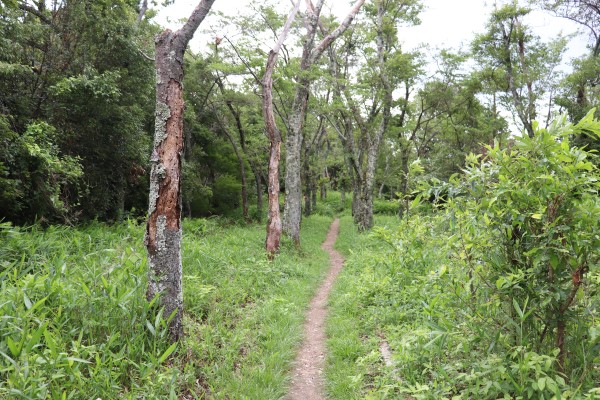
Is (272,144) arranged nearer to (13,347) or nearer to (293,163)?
(293,163)

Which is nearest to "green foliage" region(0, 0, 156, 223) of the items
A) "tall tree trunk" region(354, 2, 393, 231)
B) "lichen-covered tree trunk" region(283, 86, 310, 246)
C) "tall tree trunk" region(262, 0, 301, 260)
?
"tall tree trunk" region(262, 0, 301, 260)

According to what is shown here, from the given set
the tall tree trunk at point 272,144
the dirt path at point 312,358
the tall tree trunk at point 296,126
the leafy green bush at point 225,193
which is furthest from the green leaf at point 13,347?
the leafy green bush at point 225,193

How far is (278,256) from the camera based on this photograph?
32.0 feet

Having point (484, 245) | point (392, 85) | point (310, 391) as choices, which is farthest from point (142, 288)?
point (392, 85)

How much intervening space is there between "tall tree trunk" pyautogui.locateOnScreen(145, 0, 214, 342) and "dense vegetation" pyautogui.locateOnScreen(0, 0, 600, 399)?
0.06m

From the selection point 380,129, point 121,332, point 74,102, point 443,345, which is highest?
point 380,129

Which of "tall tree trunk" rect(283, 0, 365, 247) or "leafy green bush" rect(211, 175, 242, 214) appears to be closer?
"tall tree trunk" rect(283, 0, 365, 247)

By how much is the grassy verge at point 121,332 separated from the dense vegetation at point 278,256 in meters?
0.02

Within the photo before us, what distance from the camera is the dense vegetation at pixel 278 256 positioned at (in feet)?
8.50

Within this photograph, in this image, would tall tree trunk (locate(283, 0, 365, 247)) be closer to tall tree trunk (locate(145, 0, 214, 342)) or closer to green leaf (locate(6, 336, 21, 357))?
tall tree trunk (locate(145, 0, 214, 342))

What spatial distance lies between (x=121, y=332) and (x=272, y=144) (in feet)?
22.4

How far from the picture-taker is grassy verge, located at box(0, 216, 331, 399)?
124 inches

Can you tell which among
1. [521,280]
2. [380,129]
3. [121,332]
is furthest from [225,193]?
[521,280]

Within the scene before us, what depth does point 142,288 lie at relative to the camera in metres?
4.52
